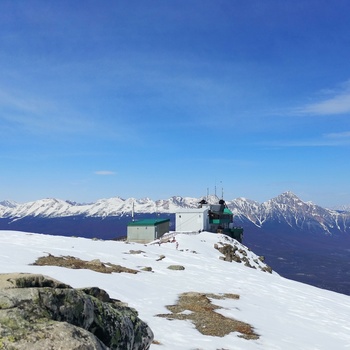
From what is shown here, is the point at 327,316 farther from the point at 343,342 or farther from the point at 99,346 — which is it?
the point at 99,346

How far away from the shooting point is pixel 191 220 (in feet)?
277

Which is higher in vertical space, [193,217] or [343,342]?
[193,217]

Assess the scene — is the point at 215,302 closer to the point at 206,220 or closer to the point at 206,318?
the point at 206,318

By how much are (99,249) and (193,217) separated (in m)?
47.4

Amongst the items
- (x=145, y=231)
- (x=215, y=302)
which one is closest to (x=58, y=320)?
(x=215, y=302)

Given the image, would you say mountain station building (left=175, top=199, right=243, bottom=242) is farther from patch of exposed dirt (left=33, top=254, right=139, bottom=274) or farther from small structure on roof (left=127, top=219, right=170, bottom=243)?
patch of exposed dirt (left=33, top=254, right=139, bottom=274)

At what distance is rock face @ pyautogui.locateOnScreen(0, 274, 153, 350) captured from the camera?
6.25 meters

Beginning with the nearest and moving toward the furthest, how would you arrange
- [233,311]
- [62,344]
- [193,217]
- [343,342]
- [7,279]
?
[62,344]
[7,279]
[343,342]
[233,311]
[193,217]

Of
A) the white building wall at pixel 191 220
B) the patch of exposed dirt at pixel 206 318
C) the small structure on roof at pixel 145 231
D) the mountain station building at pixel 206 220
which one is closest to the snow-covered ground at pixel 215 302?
the patch of exposed dirt at pixel 206 318

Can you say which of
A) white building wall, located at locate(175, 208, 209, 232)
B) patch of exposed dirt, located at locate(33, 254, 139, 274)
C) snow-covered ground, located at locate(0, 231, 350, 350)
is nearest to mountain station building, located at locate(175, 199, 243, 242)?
white building wall, located at locate(175, 208, 209, 232)

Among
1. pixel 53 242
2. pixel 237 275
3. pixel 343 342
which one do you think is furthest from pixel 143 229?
pixel 343 342

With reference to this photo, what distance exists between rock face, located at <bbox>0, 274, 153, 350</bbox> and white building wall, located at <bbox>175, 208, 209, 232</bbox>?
241 ft

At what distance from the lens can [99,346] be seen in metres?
6.87

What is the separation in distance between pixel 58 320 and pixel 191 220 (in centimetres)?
7733
